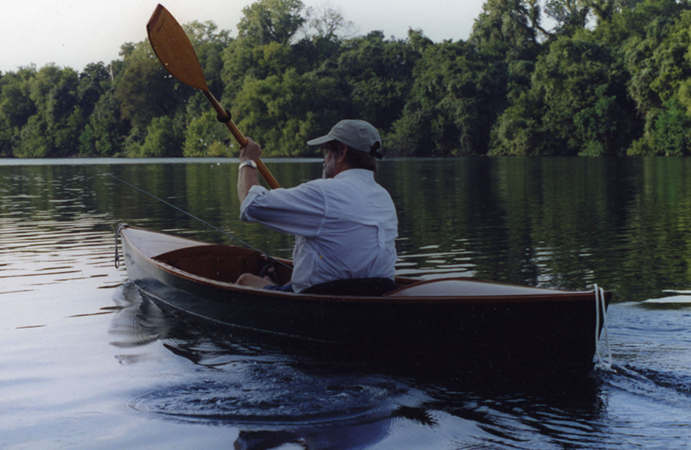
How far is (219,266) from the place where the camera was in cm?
905

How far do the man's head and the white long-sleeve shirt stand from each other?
0.08 meters

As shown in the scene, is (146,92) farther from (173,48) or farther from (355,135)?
(355,135)

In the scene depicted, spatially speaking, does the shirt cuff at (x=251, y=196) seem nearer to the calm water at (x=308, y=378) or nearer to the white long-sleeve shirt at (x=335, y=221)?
the white long-sleeve shirt at (x=335, y=221)

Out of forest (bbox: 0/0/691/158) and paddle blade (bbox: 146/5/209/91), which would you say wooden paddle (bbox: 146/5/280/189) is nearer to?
paddle blade (bbox: 146/5/209/91)

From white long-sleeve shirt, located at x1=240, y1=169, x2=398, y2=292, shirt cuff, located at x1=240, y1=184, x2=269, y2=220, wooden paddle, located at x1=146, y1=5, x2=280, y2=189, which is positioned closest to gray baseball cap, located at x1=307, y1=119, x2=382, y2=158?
white long-sleeve shirt, located at x1=240, y1=169, x2=398, y2=292

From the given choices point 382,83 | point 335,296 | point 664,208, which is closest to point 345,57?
point 382,83

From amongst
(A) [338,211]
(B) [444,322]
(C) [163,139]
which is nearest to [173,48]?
(A) [338,211]

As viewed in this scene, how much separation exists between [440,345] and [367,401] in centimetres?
69

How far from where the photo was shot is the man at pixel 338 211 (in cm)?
531

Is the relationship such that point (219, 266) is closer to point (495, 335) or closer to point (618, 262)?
point (495, 335)

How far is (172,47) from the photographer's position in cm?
773

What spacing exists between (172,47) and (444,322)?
4.00 metres

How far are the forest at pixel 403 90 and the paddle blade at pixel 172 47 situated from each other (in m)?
49.9

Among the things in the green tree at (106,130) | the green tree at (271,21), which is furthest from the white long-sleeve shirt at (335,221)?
the green tree at (106,130)
